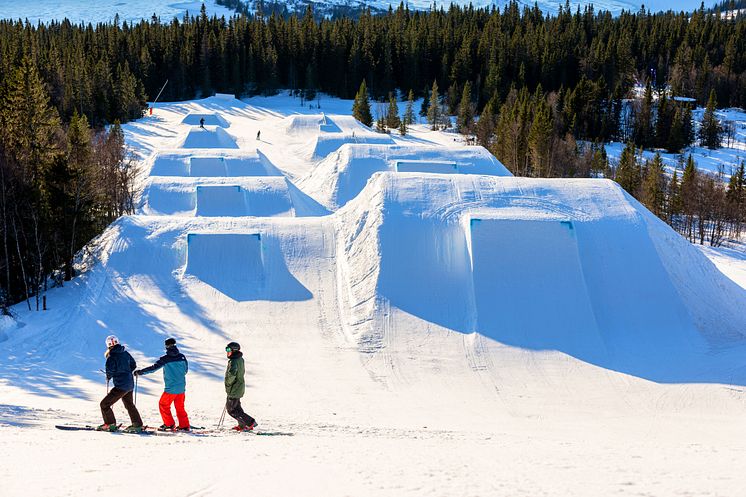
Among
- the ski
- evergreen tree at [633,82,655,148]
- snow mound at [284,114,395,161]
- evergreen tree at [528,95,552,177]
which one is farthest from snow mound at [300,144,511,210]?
evergreen tree at [633,82,655,148]

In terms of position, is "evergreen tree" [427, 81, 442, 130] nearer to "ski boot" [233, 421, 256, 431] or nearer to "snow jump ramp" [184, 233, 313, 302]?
"snow jump ramp" [184, 233, 313, 302]

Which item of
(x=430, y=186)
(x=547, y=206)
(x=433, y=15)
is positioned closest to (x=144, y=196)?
(x=430, y=186)

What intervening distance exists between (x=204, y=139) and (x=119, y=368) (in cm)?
3567

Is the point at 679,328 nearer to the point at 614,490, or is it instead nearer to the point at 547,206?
the point at 547,206

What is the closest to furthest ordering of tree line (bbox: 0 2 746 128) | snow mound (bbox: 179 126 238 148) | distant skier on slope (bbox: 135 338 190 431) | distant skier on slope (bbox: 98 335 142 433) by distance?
distant skier on slope (bbox: 98 335 142 433) → distant skier on slope (bbox: 135 338 190 431) → snow mound (bbox: 179 126 238 148) → tree line (bbox: 0 2 746 128)

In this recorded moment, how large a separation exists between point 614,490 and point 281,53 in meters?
80.2

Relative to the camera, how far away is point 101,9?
189 metres

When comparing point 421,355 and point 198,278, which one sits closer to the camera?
point 421,355

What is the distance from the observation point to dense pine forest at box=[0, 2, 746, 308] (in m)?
52.7

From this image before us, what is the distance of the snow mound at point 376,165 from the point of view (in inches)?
1230

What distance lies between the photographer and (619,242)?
1741 centimetres

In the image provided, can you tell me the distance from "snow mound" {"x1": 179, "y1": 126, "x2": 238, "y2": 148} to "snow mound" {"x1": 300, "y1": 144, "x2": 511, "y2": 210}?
1038 centimetres

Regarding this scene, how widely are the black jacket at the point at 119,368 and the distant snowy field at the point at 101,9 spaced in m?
187

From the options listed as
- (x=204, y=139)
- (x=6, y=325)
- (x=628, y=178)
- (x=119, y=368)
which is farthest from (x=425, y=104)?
(x=119, y=368)
